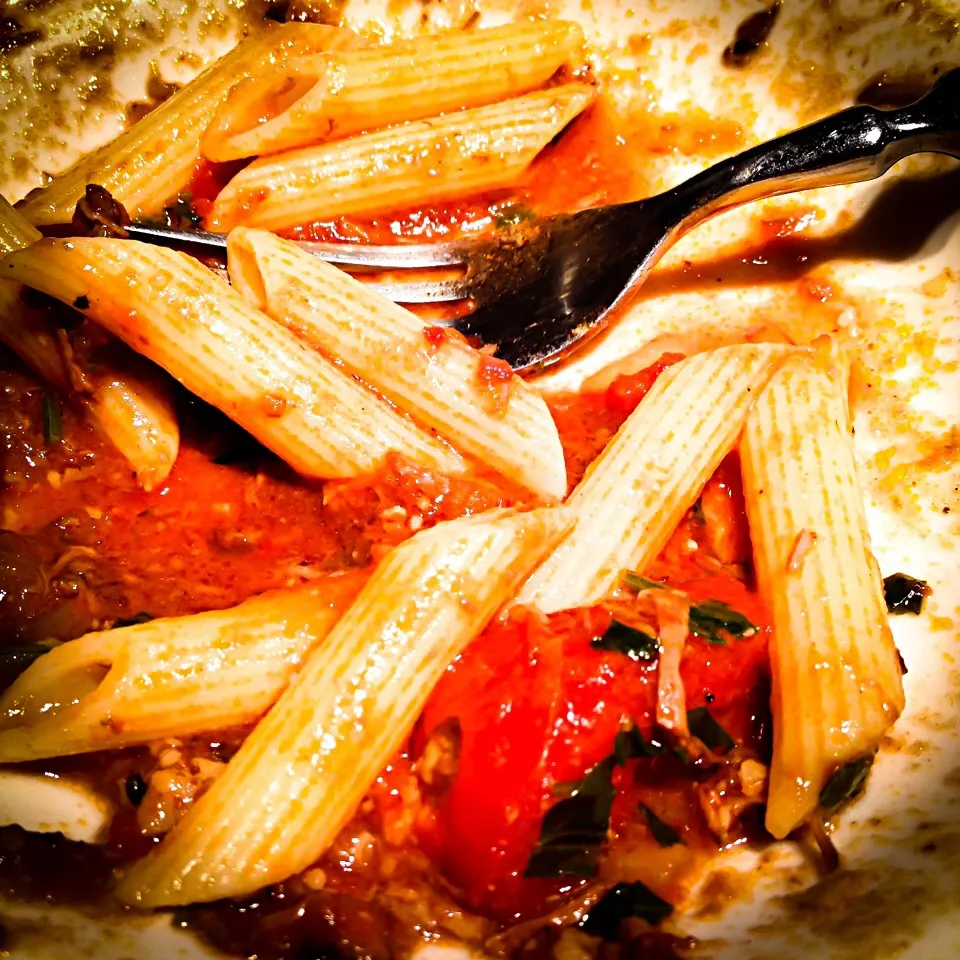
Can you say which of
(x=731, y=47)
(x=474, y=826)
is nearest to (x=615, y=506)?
(x=474, y=826)

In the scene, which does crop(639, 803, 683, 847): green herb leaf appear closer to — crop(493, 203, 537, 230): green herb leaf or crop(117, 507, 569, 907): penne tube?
crop(117, 507, 569, 907): penne tube

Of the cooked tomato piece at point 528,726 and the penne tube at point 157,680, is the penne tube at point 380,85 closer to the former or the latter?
the penne tube at point 157,680

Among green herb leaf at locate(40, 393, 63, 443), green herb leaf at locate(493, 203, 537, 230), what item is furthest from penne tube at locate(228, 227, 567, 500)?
green herb leaf at locate(493, 203, 537, 230)

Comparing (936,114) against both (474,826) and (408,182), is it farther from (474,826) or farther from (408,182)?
(474,826)

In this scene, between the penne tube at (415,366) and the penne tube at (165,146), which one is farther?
the penne tube at (165,146)

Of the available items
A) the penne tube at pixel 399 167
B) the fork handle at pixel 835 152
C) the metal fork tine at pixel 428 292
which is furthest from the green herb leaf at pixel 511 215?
the fork handle at pixel 835 152

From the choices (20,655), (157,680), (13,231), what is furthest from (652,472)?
(13,231)
